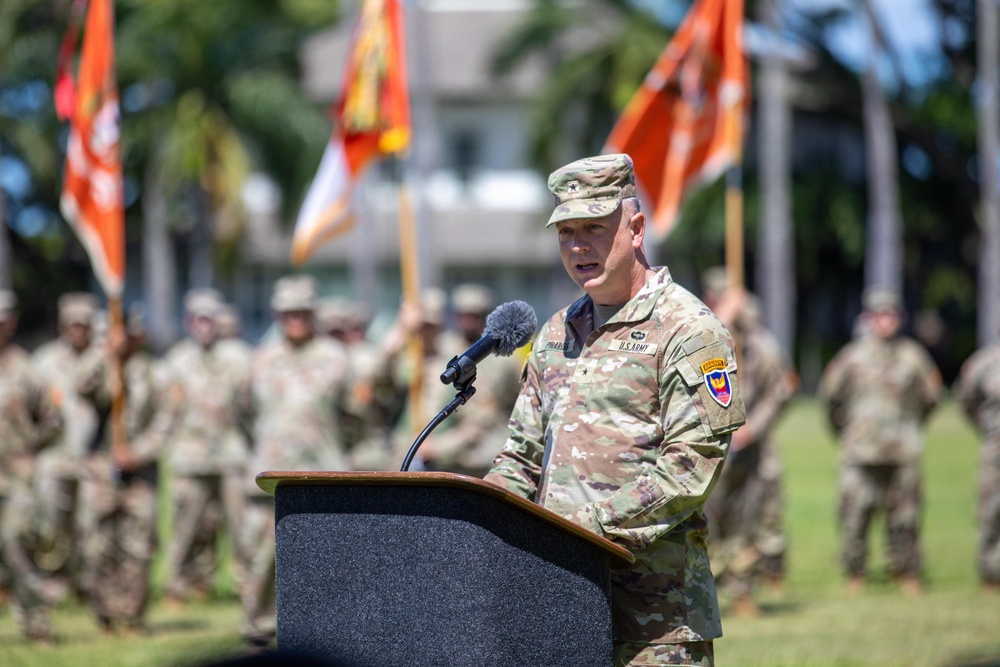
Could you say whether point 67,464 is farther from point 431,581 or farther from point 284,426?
point 431,581

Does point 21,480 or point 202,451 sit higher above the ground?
point 21,480

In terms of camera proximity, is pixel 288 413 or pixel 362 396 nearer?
pixel 288 413

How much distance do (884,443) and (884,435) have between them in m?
0.07

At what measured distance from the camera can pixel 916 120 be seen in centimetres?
4344

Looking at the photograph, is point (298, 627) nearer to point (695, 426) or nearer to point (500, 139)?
point (695, 426)

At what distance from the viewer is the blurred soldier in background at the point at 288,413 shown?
32.5 ft

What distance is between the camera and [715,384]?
4203 mm

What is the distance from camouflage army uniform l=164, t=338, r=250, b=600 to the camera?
1282 cm

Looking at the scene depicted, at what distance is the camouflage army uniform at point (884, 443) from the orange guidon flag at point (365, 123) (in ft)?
15.6

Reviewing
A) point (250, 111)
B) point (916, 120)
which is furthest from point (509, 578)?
point (916, 120)

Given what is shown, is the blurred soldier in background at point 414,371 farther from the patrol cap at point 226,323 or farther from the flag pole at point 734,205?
the flag pole at point 734,205

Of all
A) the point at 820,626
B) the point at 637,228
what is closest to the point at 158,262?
the point at 820,626

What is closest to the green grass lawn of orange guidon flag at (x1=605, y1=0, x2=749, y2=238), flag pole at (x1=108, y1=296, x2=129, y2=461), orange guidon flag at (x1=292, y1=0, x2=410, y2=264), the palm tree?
flag pole at (x1=108, y1=296, x2=129, y2=461)

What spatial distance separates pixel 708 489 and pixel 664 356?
422mm
